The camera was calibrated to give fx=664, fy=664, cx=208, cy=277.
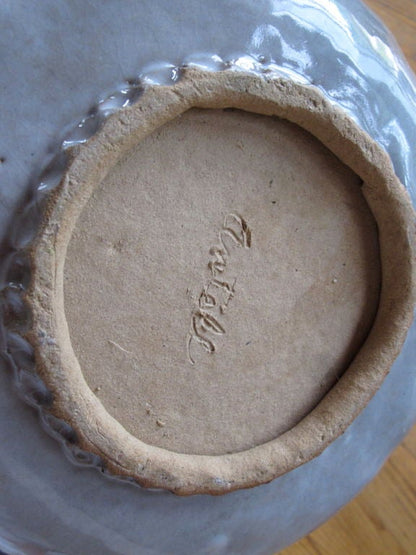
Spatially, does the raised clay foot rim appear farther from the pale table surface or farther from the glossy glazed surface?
the pale table surface

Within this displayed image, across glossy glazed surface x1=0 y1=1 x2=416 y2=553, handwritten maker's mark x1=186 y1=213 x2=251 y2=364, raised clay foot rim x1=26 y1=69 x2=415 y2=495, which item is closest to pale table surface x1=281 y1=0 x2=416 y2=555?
glossy glazed surface x1=0 y1=1 x2=416 y2=553

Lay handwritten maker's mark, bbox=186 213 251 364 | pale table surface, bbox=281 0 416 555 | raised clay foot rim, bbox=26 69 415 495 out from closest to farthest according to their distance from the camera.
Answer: raised clay foot rim, bbox=26 69 415 495, handwritten maker's mark, bbox=186 213 251 364, pale table surface, bbox=281 0 416 555

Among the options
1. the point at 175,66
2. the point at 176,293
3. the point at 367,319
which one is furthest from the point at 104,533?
the point at 175,66

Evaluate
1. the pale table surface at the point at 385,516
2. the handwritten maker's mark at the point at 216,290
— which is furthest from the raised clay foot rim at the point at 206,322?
the pale table surface at the point at 385,516

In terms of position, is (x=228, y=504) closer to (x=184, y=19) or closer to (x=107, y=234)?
(x=107, y=234)

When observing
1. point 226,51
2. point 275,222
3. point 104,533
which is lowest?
point 104,533

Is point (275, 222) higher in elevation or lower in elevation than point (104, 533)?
higher
